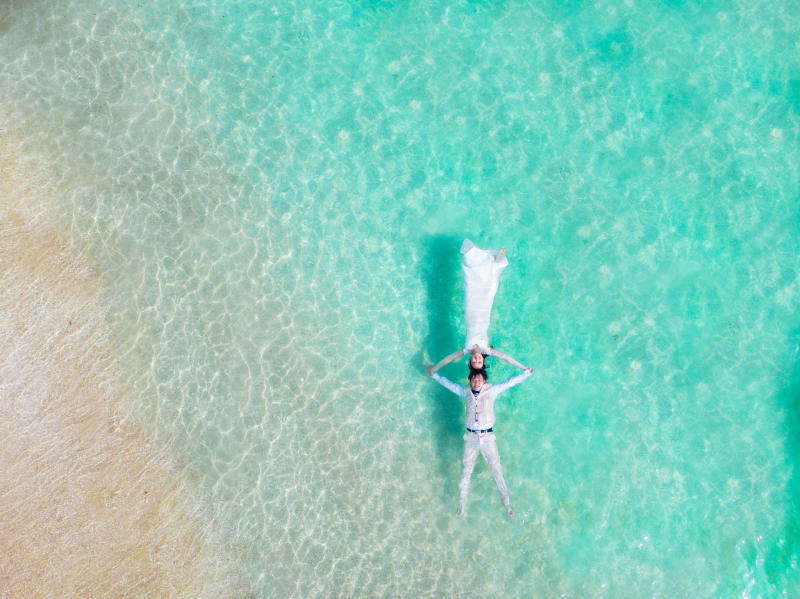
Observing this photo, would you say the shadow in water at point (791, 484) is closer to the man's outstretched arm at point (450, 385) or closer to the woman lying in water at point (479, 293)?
the woman lying in water at point (479, 293)

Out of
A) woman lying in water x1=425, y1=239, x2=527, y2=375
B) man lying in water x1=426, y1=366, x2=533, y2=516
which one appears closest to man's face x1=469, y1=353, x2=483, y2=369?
man lying in water x1=426, y1=366, x2=533, y2=516

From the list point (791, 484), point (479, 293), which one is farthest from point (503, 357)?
point (791, 484)

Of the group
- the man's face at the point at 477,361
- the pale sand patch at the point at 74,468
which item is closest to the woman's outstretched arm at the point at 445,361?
the man's face at the point at 477,361

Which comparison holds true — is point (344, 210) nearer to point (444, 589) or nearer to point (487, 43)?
point (487, 43)

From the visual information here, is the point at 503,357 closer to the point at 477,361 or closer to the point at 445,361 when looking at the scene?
the point at 477,361

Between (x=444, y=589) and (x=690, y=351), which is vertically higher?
(x=690, y=351)

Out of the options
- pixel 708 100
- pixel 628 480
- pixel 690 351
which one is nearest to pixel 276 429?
pixel 628 480
